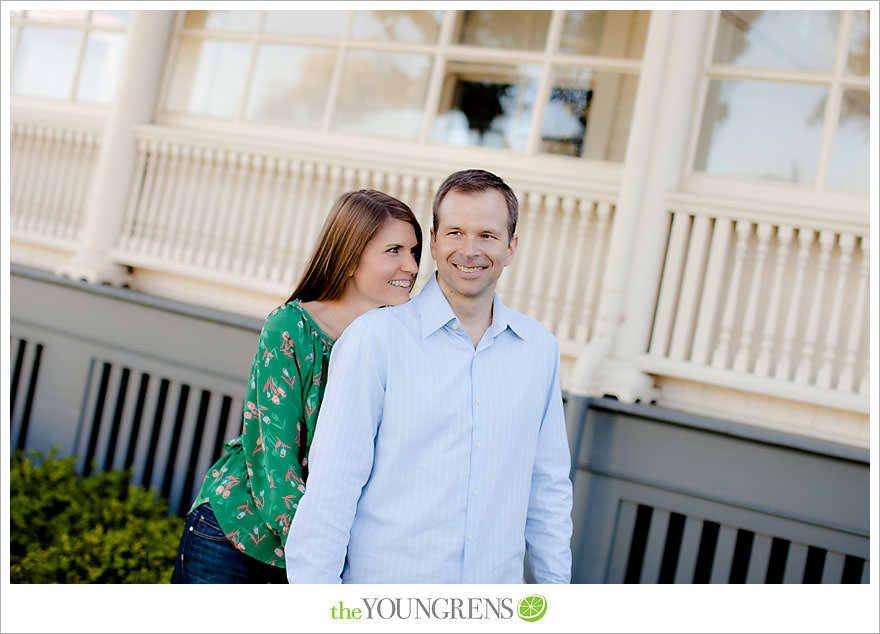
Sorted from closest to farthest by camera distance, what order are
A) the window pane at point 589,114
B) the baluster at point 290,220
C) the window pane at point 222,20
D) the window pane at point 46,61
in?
the window pane at point 589,114, the baluster at point 290,220, the window pane at point 222,20, the window pane at point 46,61

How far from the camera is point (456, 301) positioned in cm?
182

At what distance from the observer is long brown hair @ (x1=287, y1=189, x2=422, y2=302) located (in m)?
2.02

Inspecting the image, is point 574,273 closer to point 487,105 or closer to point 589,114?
point 589,114

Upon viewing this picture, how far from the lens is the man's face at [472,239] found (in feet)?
5.66

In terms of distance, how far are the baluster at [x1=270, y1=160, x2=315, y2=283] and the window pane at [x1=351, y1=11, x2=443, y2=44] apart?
91 centimetres

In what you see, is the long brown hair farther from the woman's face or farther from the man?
the man

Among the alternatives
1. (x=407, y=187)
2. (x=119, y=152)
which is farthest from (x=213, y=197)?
(x=407, y=187)

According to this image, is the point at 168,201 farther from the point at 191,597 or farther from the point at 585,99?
the point at 191,597

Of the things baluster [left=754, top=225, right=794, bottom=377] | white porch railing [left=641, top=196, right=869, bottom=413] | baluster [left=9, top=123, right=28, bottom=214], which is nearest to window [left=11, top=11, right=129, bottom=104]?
baluster [left=9, top=123, right=28, bottom=214]

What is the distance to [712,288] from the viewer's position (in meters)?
3.70

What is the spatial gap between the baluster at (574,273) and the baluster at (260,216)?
182cm

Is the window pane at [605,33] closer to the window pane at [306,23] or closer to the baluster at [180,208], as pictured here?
the window pane at [306,23]

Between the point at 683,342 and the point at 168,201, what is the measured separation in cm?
318

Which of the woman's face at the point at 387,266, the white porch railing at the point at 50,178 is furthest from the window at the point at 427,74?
the woman's face at the point at 387,266
